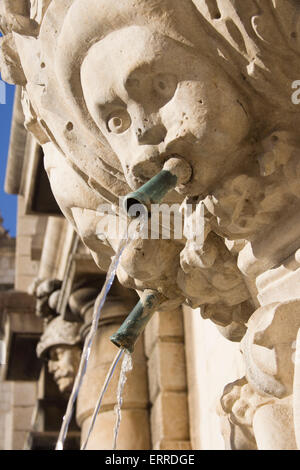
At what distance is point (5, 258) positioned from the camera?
14398mm

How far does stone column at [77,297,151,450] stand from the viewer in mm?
4043

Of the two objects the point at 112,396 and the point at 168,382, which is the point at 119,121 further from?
the point at 112,396

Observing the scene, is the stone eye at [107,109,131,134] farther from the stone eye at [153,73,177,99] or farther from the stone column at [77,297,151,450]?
the stone column at [77,297,151,450]

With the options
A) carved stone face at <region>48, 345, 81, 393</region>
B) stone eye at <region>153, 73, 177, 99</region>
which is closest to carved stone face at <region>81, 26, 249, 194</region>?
stone eye at <region>153, 73, 177, 99</region>

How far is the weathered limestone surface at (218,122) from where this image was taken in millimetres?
1610

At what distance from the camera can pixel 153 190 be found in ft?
5.34

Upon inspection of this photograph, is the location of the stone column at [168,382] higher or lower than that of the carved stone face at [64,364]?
lower

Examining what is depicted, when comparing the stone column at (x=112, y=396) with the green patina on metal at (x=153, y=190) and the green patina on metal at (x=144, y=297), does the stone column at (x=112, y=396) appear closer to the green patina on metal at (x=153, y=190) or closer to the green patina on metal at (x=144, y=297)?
the green patina on metal at (x=144, y=297)

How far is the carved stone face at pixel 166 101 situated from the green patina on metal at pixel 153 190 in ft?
0.15

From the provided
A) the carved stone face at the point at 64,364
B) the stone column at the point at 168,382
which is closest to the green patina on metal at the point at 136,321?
the stone column at the point at 168,382

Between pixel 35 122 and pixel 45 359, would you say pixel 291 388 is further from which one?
pixel 45 359

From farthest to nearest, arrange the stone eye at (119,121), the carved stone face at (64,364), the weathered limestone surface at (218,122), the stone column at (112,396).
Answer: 1. the carved stone face at (64,364)
2. the stone column at (112,396)
3. the stone eye at (119,121)
4. the weathered limestone surface at (218,122)

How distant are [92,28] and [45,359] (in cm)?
388
